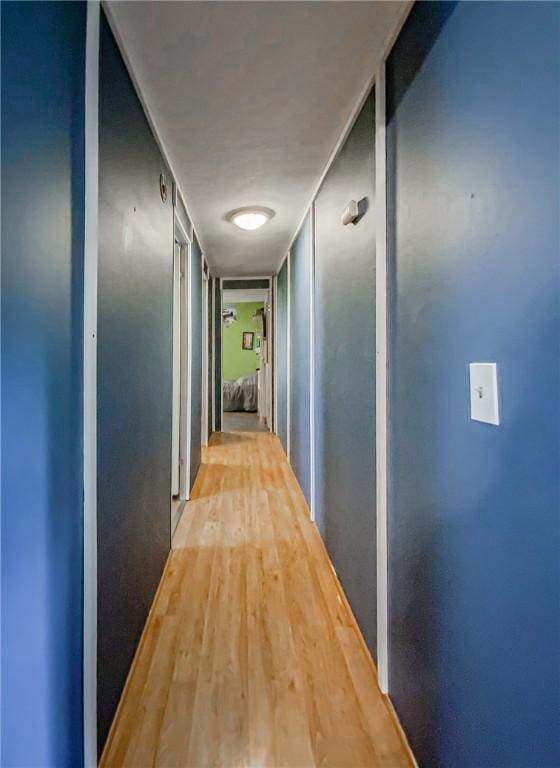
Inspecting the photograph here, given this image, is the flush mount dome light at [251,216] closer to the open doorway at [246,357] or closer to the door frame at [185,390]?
the door frame at [185,390]

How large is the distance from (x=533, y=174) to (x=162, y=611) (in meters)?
2.00

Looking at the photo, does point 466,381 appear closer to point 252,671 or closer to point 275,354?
point 252,671

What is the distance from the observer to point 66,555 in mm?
873

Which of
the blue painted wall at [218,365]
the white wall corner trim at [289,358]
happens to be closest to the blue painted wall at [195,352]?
the white wall corner trim at [289,358]

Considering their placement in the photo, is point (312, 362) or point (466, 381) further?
point (312, 362)

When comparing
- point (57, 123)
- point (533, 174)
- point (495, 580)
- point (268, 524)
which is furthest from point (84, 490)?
point (268, 524)

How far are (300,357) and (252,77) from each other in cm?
200

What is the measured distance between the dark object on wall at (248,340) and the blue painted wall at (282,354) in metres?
4.86

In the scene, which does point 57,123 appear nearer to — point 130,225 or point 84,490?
point 130,225

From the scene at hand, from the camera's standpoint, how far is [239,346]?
9.88 meters

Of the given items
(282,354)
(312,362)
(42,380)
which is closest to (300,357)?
(312,362)

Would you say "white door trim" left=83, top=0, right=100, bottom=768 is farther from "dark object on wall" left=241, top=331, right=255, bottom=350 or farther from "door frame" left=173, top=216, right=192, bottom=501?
"dark object on wall" left=241, top=331, right=255, bottom=350

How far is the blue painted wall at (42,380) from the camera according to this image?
666mm

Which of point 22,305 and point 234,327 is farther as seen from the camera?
point 234,327
